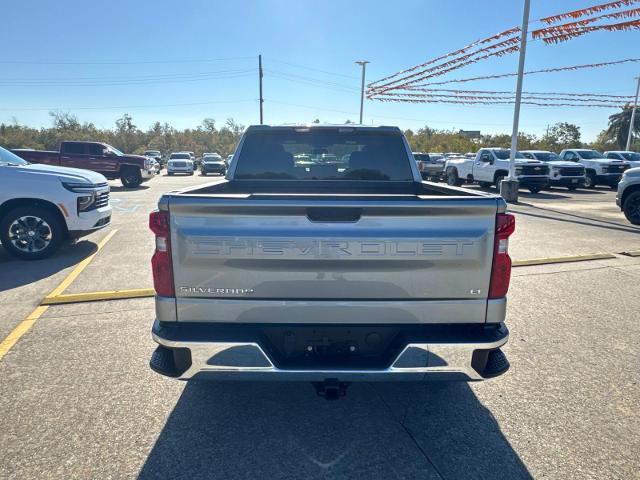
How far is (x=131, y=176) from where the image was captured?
2127 cm

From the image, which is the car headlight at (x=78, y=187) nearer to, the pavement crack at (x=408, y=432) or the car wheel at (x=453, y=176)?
the pavement crack at (x=408, y=432)

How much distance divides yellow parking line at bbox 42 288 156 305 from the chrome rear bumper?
318 centimetres

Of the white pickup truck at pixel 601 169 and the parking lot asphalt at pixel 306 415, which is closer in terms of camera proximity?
the parking lot asphalt at pixel 306 415

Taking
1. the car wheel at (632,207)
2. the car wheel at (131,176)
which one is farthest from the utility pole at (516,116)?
the car wheel at (131,176)

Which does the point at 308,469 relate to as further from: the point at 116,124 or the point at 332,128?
the point at 116,124

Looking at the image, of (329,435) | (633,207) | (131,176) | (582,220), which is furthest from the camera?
(131,176)

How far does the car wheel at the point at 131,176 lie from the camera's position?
2119 centimetres

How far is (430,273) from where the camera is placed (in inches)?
93.7

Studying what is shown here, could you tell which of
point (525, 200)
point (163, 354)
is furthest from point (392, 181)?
point (525, 200)

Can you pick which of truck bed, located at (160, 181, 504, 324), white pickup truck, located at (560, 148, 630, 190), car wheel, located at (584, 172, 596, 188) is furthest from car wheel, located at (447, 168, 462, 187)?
truck bed, located at (160, 181, 504, 324)

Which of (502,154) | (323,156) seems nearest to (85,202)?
(323,156)

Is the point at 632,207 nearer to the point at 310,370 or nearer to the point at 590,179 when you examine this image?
the point at 310,370

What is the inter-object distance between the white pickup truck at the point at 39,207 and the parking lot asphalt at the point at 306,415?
8.26ft

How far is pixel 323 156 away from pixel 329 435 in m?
2.75
